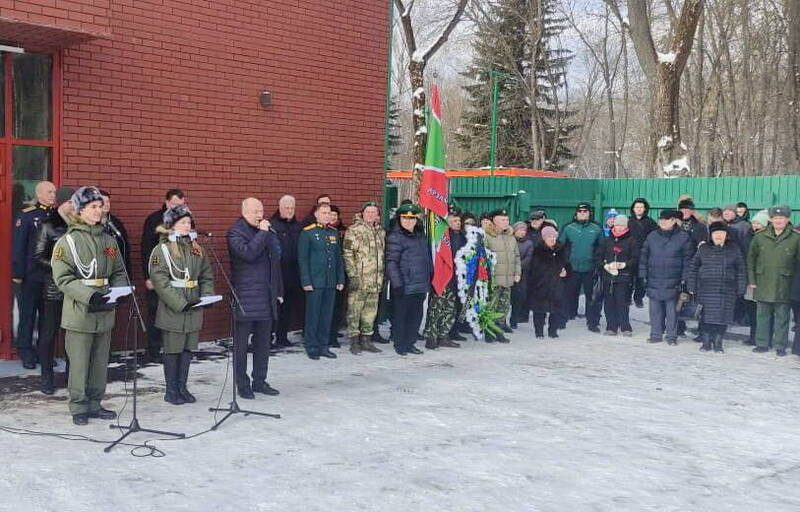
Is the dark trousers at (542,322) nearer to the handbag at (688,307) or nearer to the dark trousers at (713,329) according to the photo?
the handbag at (688,307)

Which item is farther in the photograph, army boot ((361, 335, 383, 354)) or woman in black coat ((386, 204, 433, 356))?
army boot ((361, 335, 383, 354))

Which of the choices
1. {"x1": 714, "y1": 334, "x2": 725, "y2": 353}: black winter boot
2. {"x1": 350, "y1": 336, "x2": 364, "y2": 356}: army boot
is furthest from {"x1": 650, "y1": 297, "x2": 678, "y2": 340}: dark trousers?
{"x1": 350, "y1": 336, "x2": 364, "y2": 356}: army boot

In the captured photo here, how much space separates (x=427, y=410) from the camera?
21.6ft

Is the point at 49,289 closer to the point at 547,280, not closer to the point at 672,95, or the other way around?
the point at 547,280

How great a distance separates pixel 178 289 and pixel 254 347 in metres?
0.93

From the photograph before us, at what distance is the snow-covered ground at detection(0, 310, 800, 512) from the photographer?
4590 millimetres

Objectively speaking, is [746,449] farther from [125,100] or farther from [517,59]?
[517,59]

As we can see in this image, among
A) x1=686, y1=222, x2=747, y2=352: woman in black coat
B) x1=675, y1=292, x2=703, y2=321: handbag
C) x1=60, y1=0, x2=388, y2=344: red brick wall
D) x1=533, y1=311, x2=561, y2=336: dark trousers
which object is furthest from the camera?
x1=533, y1=311, x2=561, y2=336: dark trousers

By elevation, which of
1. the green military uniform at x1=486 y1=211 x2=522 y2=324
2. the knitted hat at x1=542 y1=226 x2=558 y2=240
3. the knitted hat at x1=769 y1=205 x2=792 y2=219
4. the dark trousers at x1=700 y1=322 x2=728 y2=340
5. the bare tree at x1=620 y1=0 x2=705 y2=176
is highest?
the bare tree at x1=620 y1=0 x2=705 y2=176

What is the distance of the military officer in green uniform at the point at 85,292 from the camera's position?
18.7ft

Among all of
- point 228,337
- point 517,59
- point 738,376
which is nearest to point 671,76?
point 738,376

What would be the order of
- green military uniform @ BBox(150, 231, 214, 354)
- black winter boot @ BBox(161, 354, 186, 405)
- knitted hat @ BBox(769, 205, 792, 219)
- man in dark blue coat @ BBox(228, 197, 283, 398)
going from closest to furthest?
green military uniform @ BBox(150, 231, 214, 354) → black winter boot @ BBox(161, 354, 186, 405) → man in dark blue coat @ BBox(228, 197, 283, 398) → knitted hat @ BBox(769, 205, 792, 219)

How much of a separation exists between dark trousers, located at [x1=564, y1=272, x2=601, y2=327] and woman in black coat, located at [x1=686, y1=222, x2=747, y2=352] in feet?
5.64

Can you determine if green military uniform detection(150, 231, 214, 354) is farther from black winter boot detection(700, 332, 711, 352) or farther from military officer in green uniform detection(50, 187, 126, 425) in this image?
black winter boot detection(700, 332, 711, 352)
